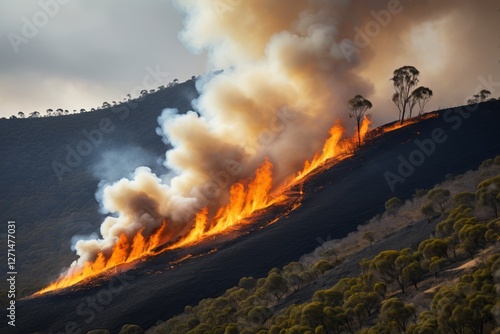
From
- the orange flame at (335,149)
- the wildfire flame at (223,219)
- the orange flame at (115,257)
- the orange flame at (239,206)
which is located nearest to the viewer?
the orange flame at (115,257)

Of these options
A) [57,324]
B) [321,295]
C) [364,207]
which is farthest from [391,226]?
[57,324]

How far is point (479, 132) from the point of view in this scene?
94.7m

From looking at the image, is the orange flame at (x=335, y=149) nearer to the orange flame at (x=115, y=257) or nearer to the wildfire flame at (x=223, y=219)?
the wildfire flame at (x=223, y=219)

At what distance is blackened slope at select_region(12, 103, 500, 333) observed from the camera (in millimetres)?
63281

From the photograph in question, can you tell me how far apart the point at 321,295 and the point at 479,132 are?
224 ft

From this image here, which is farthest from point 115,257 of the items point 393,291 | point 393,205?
point 393,291

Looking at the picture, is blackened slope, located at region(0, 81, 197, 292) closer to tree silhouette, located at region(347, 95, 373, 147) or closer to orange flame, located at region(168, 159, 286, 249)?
orange flame, located at region(168, 159, 286, 249)

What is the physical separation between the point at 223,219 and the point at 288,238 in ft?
66.7

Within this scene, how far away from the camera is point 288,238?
244 ft

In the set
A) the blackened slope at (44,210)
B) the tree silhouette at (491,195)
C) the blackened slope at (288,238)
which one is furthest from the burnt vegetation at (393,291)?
the blackened slope at (44,210)

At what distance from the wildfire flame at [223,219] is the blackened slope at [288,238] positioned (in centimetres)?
753

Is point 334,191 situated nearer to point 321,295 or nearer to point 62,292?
point 321,295

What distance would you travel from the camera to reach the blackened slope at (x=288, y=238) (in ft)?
208

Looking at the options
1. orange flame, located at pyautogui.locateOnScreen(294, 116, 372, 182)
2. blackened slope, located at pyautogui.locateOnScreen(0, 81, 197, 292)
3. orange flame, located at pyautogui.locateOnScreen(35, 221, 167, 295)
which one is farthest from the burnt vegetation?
blackened slope, located at pyautogui.locateOnScreen(0, 81, 197, 292)
